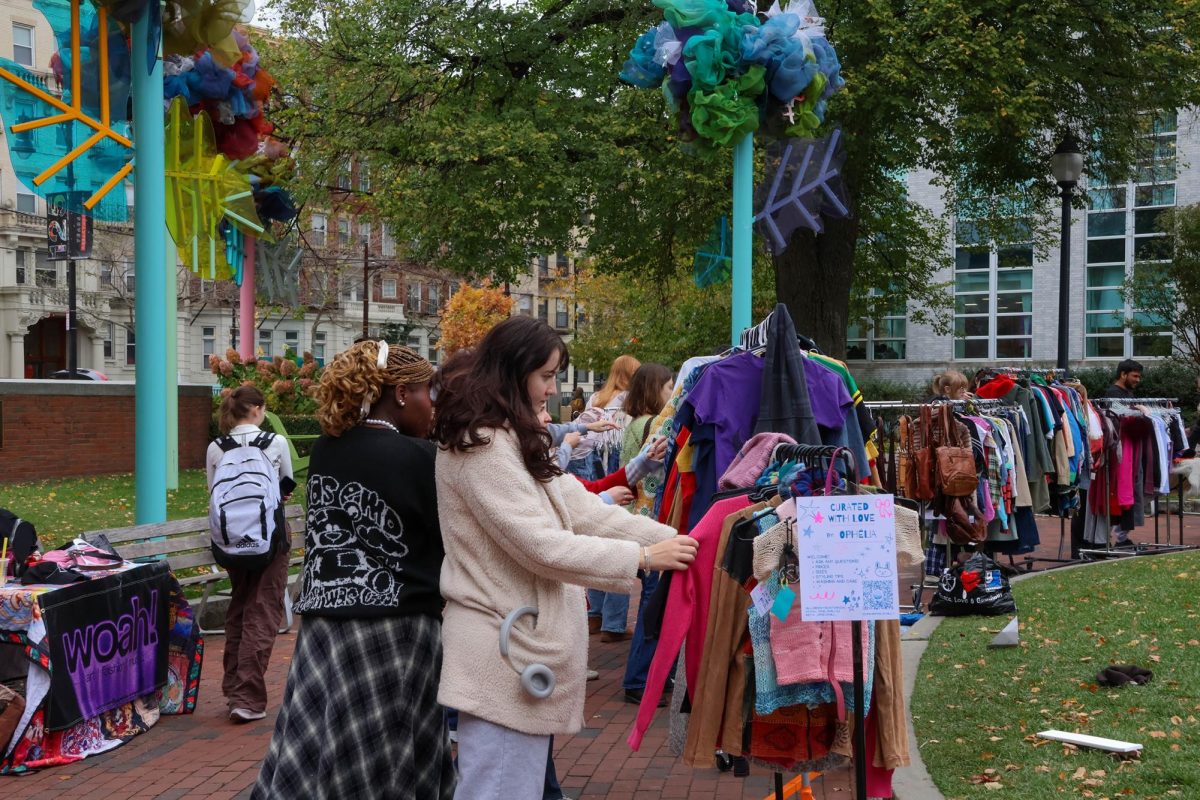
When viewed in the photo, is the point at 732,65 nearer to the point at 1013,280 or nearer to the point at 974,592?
the point at 974,592

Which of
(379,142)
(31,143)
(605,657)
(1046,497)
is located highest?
(379,142)

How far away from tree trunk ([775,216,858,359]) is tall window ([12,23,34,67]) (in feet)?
139

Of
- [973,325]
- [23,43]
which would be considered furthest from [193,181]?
[23,43]

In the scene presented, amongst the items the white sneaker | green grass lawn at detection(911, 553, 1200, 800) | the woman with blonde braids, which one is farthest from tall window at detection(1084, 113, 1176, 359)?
the woman with blonde braids

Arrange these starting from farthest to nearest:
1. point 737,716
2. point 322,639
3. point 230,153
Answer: point 230,153 → point 737,716 → point 322,639

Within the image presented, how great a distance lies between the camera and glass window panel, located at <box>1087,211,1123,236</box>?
37.9 meters

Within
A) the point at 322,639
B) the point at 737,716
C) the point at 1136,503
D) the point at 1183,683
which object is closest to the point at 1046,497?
the point at 1136,503

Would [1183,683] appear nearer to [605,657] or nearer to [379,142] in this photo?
[605,657]

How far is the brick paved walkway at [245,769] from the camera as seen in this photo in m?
5.80

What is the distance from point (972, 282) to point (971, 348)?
7.19ft

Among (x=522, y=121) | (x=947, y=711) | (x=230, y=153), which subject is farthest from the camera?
(x=522, y=121)

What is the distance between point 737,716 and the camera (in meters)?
4.29

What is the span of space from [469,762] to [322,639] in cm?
71

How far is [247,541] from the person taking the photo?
701 cm
